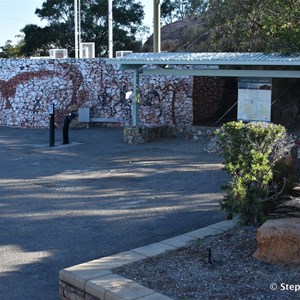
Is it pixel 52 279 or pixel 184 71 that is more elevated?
pixel 184 71

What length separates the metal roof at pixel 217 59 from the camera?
1425 centimetres

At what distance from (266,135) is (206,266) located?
1.90 m

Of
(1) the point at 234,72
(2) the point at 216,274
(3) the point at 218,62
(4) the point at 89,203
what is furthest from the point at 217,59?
(2) the point at 216,274

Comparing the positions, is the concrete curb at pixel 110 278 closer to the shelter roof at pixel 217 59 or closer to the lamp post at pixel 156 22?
the shelter roof at pixel 217 59

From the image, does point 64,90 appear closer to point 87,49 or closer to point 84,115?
point 84,115

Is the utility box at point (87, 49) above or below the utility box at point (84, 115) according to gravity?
above

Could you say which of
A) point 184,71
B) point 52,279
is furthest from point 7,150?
point 52,279

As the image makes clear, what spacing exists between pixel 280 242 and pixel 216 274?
2.37ft

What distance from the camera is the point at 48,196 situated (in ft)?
31.5

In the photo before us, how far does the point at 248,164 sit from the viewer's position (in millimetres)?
6156

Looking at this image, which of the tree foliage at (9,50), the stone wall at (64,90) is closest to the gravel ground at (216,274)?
the stone wall at (64,90)

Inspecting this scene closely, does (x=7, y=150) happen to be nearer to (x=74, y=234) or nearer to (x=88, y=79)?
(x=88, y=79)

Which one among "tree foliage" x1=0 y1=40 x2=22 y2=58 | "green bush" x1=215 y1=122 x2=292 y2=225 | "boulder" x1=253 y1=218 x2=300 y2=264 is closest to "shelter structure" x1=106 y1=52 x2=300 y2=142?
"green bush" x1=215 y1=122 x2=292 y2=225

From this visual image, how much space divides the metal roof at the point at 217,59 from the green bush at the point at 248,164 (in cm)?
834
